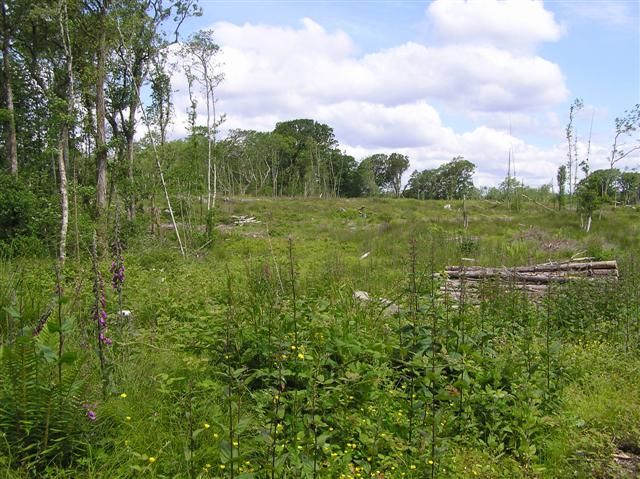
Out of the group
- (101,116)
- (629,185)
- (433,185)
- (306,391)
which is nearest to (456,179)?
(433,185)

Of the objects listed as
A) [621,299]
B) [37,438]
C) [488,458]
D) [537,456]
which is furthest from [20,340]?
[621,299]

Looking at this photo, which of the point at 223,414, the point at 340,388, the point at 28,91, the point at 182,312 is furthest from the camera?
the point at 28,91

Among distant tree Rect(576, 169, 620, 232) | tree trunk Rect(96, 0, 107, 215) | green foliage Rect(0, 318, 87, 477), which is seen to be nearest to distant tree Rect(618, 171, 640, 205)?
distant tree Rect(576, 169, 620, 232)

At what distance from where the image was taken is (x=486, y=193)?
224ft

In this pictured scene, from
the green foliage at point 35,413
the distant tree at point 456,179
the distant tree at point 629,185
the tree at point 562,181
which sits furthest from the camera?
the distant tree at point 456,179

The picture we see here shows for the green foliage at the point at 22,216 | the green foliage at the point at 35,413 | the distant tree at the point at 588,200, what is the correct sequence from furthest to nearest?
the distant tree at the point at 588,200 < the green foliage at the point at 22,216 < the green foliage at the point at 35,413

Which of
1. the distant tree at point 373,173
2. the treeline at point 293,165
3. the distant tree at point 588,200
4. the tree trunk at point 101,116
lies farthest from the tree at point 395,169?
the tree trunk at point 101,116

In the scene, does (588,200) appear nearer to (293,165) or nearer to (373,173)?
(293,165)

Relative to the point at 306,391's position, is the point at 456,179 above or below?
above

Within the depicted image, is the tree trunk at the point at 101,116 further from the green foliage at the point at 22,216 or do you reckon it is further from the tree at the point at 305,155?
the tree at the point at 305,155

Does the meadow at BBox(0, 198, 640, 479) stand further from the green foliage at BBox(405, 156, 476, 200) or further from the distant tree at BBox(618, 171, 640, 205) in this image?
the green foliage at BBox(405, 156, 476, 200)

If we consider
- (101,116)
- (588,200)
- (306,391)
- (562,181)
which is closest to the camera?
(306,391)

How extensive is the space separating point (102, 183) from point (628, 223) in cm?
2091

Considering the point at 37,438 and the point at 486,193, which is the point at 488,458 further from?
the point at 486,193
